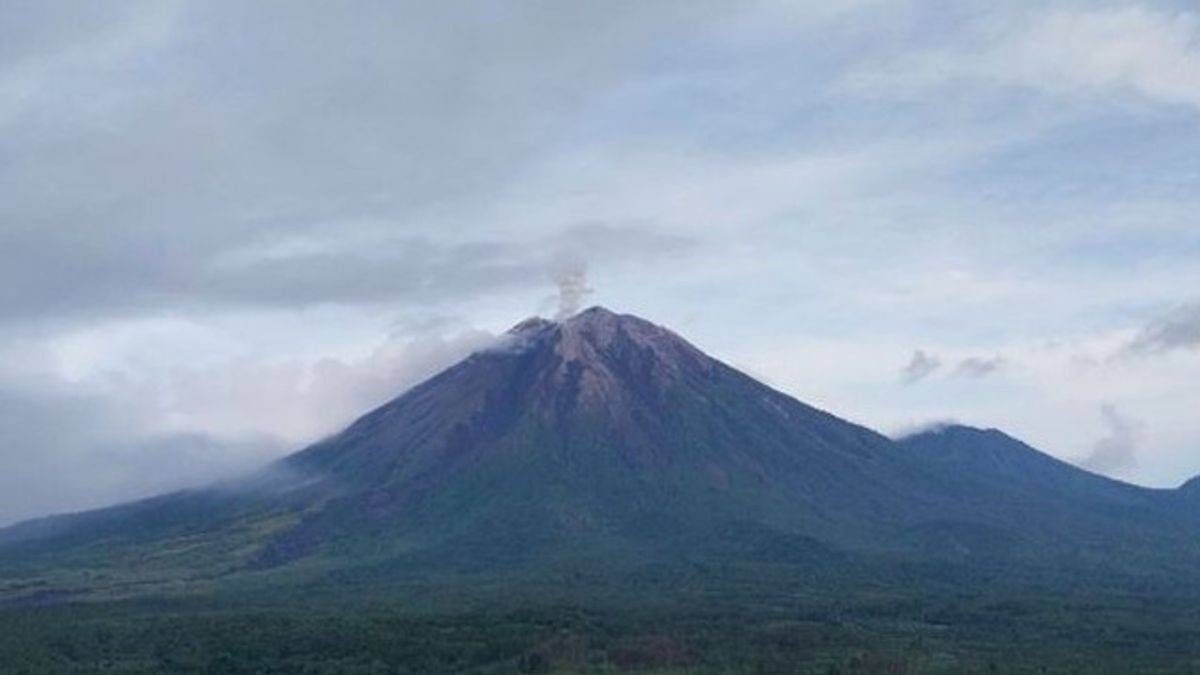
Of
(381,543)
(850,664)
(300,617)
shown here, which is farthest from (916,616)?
(381,543)

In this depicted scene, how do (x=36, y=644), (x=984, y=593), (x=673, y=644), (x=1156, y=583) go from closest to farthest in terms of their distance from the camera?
(x=673, y=644) < (x=36, y=644) < (x=984, y=593) < (x=1156, y=583)

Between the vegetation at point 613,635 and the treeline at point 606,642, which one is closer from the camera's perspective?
the treeline at point 606,642

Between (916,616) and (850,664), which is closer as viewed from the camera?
(850,664)

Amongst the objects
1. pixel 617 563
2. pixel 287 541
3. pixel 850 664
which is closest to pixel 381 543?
pixel 287 541

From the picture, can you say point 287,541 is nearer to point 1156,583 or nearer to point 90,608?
point 90,608

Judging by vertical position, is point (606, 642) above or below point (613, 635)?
below

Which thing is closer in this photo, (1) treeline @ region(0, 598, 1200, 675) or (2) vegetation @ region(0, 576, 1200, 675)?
(1) treeline @ region(0, 598, 1200, 675)

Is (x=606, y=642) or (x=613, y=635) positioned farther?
(x=613, y=635)

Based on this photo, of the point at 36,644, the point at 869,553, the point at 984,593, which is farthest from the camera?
the point at 869,553

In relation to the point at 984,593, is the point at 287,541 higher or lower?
higher

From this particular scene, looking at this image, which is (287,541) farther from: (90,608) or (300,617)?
(300,617)
